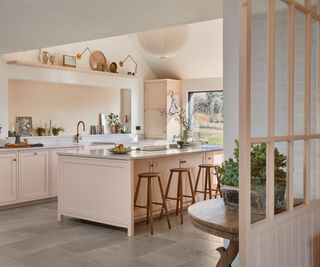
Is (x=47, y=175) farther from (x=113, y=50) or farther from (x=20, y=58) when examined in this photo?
(x=113, y=50)

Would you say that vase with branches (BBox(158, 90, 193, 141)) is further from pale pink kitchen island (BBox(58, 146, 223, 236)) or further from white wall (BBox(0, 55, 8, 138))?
white wall (BBox(0, 55, 8, 138))

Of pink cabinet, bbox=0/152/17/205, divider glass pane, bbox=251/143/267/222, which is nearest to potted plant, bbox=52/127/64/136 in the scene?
pink cabinet, bbox=0/152/17/205

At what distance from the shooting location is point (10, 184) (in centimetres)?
661

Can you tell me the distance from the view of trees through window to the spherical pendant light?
3754 millimetres

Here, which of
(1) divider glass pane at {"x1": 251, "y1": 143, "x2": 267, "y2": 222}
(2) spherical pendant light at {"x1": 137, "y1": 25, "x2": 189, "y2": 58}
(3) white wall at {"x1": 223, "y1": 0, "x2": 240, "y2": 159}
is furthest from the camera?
(2) spherical pendant light at {"x1": 137, "y1": 25, "x2": 189, "y2": 58}

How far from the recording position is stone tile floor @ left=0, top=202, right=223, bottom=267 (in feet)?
13.6

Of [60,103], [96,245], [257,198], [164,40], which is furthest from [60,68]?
[257,198]

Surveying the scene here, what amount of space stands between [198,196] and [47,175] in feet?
8.50

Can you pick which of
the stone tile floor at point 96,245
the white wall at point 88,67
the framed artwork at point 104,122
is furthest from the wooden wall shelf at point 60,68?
the stone tile floor at point 96,245

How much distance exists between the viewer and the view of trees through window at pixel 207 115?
9336 mm

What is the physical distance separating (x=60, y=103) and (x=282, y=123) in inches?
254

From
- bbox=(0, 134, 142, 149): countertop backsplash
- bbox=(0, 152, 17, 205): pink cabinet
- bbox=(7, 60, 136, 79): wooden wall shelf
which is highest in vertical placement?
bbox=(7, 60, 136, 79): wooden wall shelf

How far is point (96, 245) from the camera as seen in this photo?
15.4 ft

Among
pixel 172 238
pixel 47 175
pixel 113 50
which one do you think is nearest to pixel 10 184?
A: pixel 47 175
